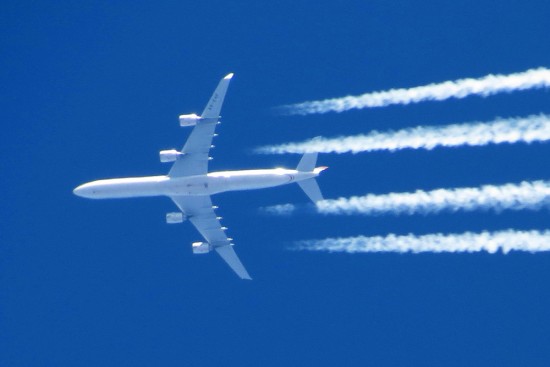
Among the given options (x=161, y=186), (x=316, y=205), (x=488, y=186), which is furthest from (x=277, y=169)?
(x=488, y=186)

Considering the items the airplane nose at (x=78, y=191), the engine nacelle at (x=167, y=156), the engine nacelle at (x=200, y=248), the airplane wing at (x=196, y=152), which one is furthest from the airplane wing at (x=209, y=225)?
the airplane nose at (x=78, y=191)

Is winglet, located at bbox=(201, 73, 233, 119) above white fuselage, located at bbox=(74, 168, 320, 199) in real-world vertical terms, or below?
above

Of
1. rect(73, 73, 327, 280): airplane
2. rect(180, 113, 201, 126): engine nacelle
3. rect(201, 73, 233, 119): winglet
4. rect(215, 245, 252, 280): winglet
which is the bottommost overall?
rect(215, 245, 252, 280): winglet

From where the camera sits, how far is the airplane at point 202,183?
209 feet

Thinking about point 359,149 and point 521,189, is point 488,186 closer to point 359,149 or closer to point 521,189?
point 521,189

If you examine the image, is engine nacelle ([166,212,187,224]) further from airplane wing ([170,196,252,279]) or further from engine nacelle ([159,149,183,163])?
engine nacelle ([159,149,183,163])

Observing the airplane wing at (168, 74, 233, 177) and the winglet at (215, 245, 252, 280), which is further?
the winglet at (215, 245, 252, 280)

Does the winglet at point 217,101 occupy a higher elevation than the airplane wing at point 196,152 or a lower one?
higher

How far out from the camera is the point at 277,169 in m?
64.0

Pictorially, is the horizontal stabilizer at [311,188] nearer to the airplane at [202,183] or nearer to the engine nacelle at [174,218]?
the airplane at [202,183]

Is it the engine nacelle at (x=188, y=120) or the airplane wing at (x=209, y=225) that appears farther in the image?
the airplane wing at (x=209, y=225)

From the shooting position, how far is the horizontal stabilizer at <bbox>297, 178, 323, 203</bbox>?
63750 mm

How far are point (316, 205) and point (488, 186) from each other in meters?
13.7

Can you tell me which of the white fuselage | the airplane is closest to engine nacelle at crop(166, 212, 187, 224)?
the airplane
